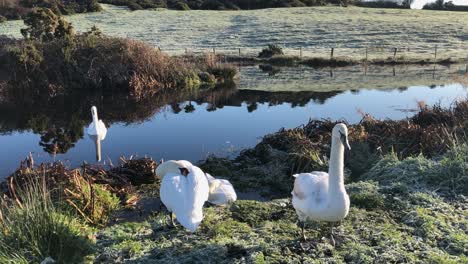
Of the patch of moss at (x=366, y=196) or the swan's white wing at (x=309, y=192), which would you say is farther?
the patch of moss at (x=366, y=196)

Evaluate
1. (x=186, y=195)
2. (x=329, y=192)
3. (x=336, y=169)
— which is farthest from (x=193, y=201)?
(x=336, y=169)

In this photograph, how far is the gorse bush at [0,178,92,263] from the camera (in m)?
6.22

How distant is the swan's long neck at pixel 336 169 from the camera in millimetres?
5848

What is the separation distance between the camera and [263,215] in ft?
25.6

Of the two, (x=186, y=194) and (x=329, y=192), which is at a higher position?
(x=329, y=192)

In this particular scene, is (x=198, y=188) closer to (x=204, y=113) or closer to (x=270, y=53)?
(x=204, y=113)

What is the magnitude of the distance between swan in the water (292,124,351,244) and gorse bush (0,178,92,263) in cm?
291

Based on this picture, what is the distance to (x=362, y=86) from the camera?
28.8 m

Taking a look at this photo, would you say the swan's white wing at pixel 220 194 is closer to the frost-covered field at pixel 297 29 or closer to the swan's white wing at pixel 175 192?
the swan's white wing at pixel 175 192

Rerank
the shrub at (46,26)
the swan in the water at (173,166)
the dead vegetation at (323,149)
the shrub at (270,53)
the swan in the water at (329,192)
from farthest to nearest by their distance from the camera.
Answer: the shrub at (270,53) < the shrub at (46,26) < the dead vegetation at (323,149) < the swan in the water at (173,166) < the swan in the water at (329,192)

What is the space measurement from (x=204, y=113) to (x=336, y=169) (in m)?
15.6

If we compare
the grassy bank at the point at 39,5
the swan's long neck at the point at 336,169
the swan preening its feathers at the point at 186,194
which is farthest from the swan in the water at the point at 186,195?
the grassy bank at the point at 39,5

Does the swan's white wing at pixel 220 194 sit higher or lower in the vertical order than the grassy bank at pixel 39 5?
lower

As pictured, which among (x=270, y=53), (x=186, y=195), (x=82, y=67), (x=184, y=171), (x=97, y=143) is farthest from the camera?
(x=270, y=53)
